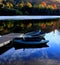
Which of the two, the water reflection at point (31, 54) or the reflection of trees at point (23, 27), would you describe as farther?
the reflection of trees at point (23, 27)

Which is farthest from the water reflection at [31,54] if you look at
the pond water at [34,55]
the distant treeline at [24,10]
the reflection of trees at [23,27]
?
the distant treeline at [24,10]

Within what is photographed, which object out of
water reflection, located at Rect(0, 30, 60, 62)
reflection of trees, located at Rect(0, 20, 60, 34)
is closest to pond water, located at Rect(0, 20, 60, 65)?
water reflection, located at Rect(0, 30, 60, 62)

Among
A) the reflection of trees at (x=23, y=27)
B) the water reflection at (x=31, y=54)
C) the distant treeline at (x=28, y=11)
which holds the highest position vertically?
the water reflection at (x=31, y=54)

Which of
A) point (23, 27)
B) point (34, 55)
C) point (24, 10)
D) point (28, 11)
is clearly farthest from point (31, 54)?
point (28, 11)

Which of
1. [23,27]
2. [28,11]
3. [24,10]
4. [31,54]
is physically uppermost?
[31,54]

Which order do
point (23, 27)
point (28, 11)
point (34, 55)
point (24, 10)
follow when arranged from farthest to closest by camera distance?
point (28, 11) < point (24, 10) < point (23, 27) < point (34, 55)

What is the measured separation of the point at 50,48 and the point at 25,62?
1.11m

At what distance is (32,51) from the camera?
4098 mm

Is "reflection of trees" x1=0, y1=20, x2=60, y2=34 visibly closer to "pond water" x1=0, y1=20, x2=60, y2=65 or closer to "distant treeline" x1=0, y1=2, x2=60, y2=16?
"pond water" x1=0, y1=20, x2=60, y2=65

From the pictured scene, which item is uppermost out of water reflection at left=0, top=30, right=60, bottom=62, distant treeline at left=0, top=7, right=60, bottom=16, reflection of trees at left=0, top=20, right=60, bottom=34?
water reflection at left=0, top=30, right=60, bottom=62

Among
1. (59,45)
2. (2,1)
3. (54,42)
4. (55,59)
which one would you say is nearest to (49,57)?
(55,59)

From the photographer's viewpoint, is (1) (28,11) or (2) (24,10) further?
(1) (28,11)

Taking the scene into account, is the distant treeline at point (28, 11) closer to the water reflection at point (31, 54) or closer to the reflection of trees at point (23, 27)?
the reflection of trees at point (23, 27)

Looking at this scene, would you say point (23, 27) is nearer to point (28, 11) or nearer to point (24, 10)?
point (24, 10)
